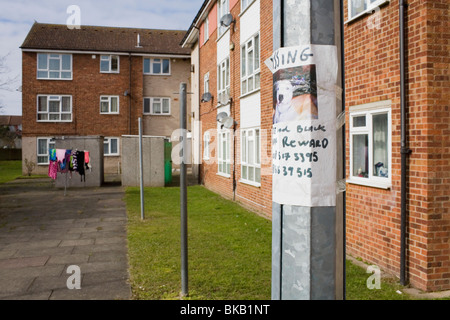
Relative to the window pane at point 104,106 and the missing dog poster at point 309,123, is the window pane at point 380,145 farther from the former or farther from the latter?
the window pane at point 104,106

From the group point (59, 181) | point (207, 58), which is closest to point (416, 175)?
point (207, 58)

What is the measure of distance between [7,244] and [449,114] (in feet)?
25.1

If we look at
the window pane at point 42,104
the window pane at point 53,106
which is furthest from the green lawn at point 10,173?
the window pane at point 53,106

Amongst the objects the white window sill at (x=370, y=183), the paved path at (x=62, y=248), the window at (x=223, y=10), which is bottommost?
the paved path at (x=62, y=248)

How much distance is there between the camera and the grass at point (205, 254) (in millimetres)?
5277

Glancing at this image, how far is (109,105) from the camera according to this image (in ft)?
97.5

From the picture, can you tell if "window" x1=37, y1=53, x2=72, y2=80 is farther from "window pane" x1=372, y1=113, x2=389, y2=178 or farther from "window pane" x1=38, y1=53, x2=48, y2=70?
"window pane" x1=372, y1=113, x2=389, y2=178

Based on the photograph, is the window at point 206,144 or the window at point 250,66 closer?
the window at point 250,66

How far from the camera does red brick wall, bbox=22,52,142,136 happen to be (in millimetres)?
28734

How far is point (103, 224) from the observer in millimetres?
10227

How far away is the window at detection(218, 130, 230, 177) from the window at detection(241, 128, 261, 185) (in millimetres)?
1980

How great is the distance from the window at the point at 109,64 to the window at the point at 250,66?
1819 centimetres
